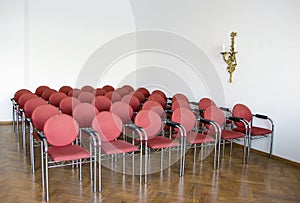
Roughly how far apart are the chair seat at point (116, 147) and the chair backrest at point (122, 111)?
86 cm

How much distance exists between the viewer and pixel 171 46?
729 cm

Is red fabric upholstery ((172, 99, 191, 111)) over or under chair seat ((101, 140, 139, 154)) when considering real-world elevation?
over

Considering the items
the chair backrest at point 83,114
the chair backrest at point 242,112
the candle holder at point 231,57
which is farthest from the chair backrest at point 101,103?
the candle holder at point 231,57

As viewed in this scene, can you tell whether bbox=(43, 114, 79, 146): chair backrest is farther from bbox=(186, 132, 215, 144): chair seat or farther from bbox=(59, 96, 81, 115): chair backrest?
bbox=(186, 132, 215, 144): chair seat

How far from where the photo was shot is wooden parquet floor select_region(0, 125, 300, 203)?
340 centimetres

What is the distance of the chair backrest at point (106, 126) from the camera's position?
3.82 m

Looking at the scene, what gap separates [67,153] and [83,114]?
1.12 m

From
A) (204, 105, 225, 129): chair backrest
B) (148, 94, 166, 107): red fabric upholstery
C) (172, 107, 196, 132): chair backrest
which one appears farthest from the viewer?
(148, 94, 166, 107): red fabric upholstery

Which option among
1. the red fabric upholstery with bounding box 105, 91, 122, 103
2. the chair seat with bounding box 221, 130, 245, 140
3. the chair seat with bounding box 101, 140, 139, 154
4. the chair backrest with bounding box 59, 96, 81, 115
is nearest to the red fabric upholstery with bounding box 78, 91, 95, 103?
the red fabric upholstery with bounding box 105, 91, 122, 103

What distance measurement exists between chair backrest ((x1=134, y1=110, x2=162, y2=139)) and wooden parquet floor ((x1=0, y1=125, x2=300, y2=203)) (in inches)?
22.6

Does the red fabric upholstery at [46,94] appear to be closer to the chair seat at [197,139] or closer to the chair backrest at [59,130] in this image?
the chair backrest at [59,130]

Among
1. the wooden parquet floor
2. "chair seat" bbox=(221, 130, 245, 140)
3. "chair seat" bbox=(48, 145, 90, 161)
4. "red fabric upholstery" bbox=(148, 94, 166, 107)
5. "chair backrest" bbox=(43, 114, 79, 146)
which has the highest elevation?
"red fabric upholstery" bbox=(148, 94, 166, 107)

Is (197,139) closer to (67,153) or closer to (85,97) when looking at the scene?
(67,153)

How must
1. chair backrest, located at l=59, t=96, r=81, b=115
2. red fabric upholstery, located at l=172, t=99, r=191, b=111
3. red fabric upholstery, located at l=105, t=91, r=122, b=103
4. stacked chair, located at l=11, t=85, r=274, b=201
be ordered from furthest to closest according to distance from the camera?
red fabric upholstery, located at l=105, t=91, r=122, b=103 < red fabric upholstery, located at l=172, t=99, r=191, b=111 < chair backrest, located at l=59, t=96, r=81, b=115 < stacked chair, located at l=11, t=85, r=274, b=201
